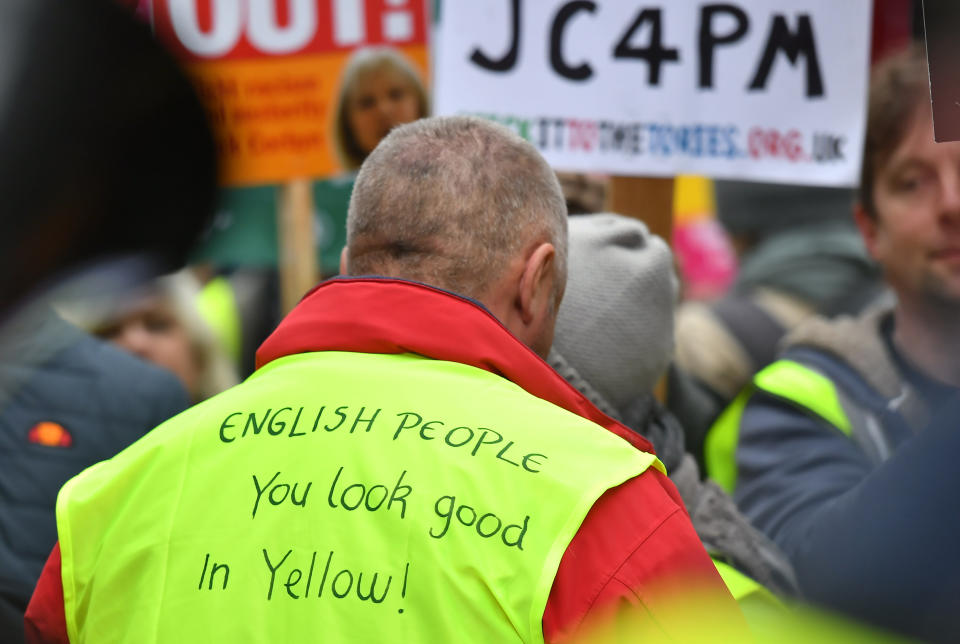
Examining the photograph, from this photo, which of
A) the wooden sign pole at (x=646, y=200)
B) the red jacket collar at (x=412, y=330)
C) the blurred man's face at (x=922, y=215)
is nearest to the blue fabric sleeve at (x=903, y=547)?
the red jacket collar at (x=412, y=330)

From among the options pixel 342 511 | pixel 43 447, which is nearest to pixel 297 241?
pixel 43 447

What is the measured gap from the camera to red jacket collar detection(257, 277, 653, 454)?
1425mm

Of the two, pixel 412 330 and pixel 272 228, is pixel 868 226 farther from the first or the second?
pixel 272 228

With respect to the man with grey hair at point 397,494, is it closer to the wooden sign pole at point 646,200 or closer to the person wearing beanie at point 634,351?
the person wearing beanie at point 634,351

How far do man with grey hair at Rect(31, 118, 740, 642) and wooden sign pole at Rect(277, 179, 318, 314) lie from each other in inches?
88.1

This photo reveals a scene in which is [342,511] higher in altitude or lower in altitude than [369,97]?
lower

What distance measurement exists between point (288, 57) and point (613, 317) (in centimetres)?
185

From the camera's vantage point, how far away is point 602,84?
2855mm

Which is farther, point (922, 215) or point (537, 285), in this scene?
point (922, 215)

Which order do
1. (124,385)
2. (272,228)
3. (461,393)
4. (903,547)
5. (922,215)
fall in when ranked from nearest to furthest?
(903,547) < (461,393) < (922,215) < (124,385) < (272,228)

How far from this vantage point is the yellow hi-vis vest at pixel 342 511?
1.24 m

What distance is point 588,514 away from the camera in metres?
1.25

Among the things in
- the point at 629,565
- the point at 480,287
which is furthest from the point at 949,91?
the point at 480,287

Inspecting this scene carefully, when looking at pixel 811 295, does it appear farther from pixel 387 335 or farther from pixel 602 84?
pixel 387 335
